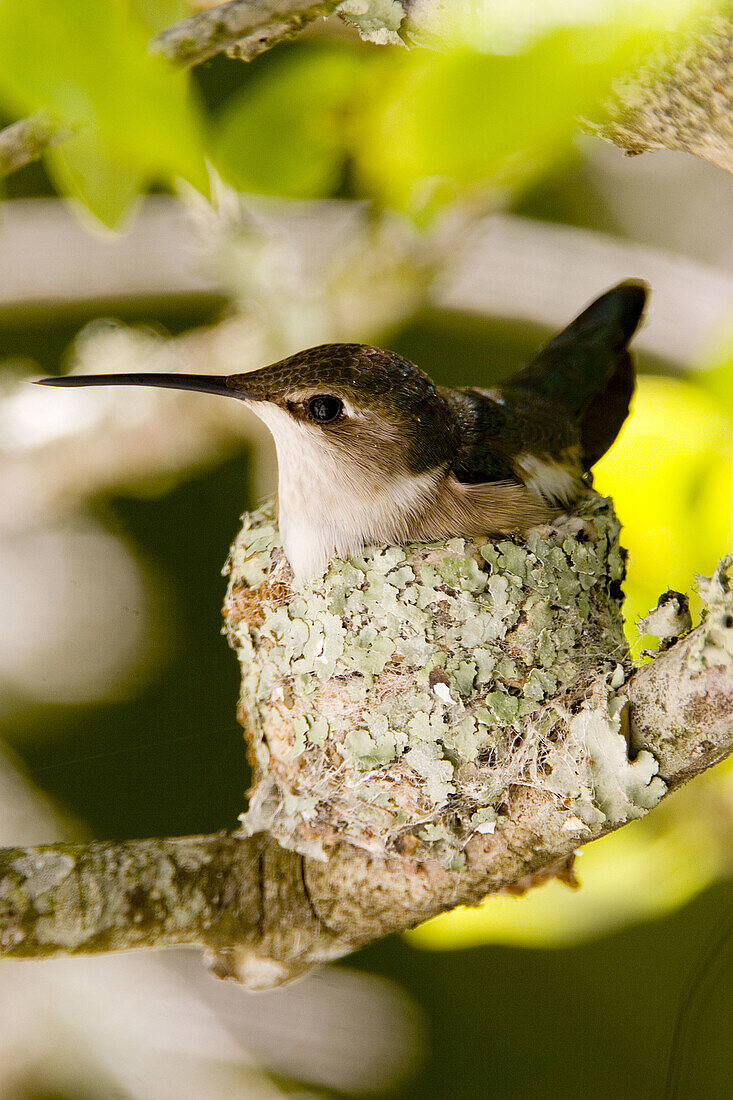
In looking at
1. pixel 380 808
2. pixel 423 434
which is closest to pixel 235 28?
pixel 423 434

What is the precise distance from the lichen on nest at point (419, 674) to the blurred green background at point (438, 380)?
0.63 feet

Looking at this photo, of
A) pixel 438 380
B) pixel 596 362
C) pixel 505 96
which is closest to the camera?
pixel 505 96

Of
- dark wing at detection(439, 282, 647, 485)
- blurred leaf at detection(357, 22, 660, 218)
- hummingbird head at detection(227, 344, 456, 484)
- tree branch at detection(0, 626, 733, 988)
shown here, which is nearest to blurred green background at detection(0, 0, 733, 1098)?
blurred leaf at detection(357, 22, 660, 218)

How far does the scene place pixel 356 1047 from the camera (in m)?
1.92

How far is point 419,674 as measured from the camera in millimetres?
1288

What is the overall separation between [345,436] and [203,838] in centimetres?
63

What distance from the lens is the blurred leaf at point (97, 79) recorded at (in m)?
0.59

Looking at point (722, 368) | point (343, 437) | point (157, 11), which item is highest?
point (157, 11)

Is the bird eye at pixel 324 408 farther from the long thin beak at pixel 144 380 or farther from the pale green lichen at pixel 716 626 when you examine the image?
the pale green lichen at pixel 716 626

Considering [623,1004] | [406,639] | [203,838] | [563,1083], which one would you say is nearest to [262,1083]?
[563,1083]

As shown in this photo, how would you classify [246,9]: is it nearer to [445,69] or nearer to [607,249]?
[445,69]

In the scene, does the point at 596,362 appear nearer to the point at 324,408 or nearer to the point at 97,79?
the point at 324,408

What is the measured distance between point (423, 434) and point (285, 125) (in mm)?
463

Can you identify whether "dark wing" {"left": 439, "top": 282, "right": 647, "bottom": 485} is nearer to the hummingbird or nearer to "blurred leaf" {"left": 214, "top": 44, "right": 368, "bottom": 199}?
the hummingbird
